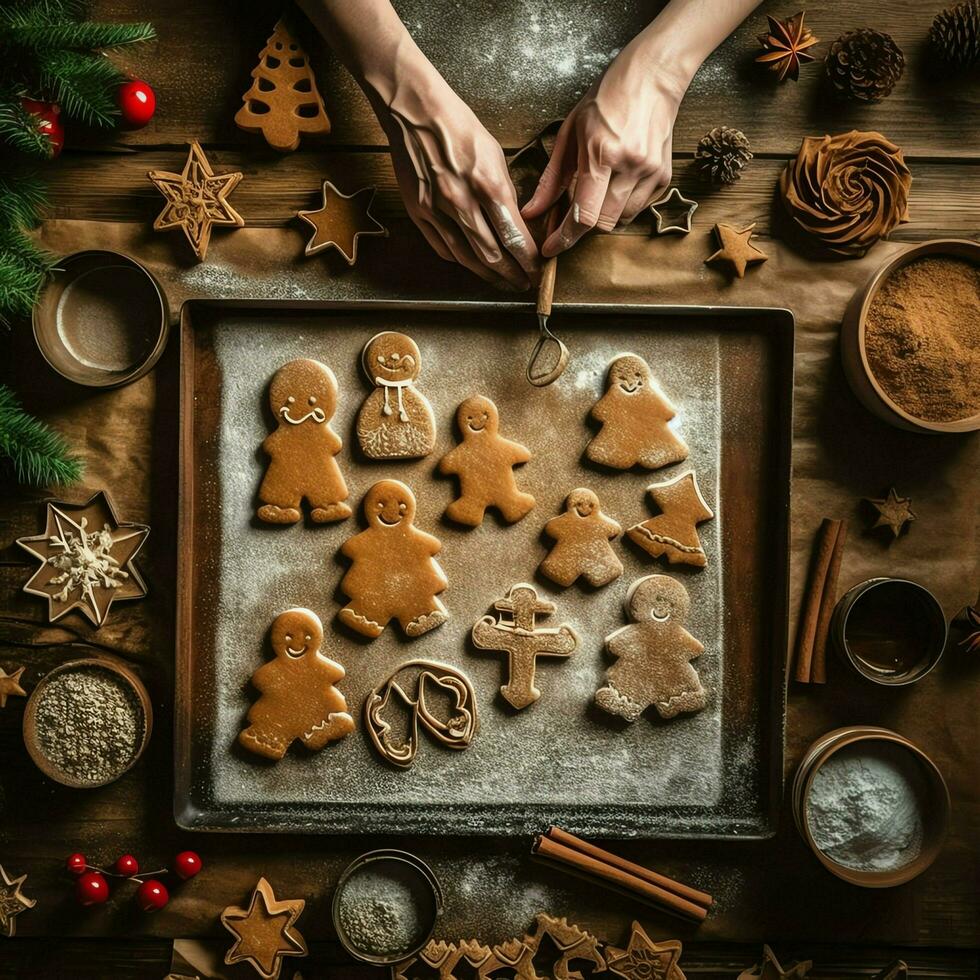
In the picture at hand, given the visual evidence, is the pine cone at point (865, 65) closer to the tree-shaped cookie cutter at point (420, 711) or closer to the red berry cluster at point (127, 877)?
the tree-shaped cookie cutter at point (420, 711)

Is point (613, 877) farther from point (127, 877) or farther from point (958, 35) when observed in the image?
point (958, 35)

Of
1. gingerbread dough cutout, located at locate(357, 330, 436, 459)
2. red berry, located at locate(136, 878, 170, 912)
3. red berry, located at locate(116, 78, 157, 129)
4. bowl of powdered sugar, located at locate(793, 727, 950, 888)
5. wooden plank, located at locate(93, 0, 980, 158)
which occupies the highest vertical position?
wooden plank, located at locate(93, 0, 980, 158)

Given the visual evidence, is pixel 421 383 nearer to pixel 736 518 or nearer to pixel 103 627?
pixel 736 518

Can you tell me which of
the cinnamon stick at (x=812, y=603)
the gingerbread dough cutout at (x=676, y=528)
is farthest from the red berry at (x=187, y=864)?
the cinnamon stick at (x=812, y=603)

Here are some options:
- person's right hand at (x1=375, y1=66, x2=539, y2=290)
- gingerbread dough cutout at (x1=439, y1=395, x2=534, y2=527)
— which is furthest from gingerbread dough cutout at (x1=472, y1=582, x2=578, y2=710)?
person's right hand at (x1=375, y1=66, x2=539, y2=290)

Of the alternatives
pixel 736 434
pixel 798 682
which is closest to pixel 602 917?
pixel 798 682

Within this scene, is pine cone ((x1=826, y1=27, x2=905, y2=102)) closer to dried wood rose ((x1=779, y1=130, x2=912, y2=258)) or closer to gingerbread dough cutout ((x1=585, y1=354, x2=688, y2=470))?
dried wood rose ((x1=779, y1=130, x2=912, y2=258))
